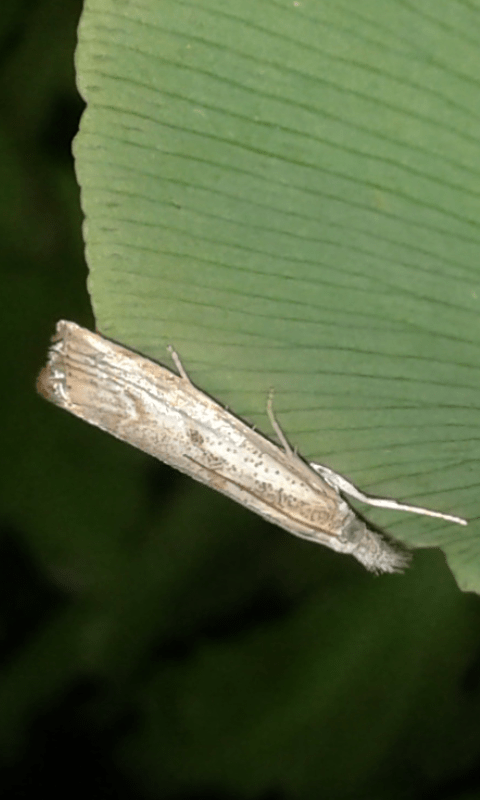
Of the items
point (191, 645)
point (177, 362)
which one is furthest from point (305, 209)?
point (191, 645)

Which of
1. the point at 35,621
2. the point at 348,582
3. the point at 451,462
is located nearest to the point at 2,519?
the point at 35,621

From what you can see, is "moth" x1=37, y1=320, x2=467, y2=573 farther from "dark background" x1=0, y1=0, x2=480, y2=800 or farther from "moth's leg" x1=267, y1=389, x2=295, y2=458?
"dark background" x1=0, y1=0, x2=480, y2=800

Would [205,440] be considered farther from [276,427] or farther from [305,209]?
[305,209]

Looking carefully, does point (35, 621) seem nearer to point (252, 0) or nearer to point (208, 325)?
point (208, 325)

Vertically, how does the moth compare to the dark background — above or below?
above

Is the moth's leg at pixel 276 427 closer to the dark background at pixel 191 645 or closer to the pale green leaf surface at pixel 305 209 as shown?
the pale green leaf surface at pixel 305 209

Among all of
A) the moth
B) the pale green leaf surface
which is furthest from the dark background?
the pale green leaf surface
